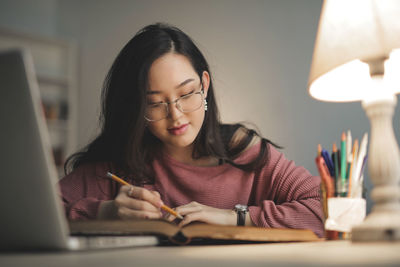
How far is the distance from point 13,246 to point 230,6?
6.07 feet

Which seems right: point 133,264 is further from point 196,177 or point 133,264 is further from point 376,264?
point 196,177

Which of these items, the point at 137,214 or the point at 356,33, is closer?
the point at 356,33

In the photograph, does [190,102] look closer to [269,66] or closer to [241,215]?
[241,215]

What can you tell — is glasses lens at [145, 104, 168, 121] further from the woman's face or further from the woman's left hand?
the woman's left hand

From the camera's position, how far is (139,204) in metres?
0.87

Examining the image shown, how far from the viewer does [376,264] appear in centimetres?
34

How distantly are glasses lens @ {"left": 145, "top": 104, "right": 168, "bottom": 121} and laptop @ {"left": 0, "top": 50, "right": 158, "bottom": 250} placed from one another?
2.39ft

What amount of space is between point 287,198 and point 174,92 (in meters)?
0.44

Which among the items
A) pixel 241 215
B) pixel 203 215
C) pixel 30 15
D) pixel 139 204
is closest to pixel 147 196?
pixel 139 204

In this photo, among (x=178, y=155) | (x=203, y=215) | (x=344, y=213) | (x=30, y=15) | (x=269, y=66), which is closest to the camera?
(x=344, y=213)

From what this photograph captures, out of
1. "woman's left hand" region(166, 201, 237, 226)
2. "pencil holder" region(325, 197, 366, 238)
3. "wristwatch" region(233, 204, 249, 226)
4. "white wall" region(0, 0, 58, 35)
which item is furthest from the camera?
"white wall" region(0, 0, 58, 35)

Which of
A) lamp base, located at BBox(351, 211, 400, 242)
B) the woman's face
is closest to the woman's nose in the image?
the woman's face

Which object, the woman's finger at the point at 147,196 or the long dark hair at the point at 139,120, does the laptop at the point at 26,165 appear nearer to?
the woman's finger at the point at 147,196

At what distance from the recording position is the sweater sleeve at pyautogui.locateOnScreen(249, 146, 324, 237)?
38.9 inches
